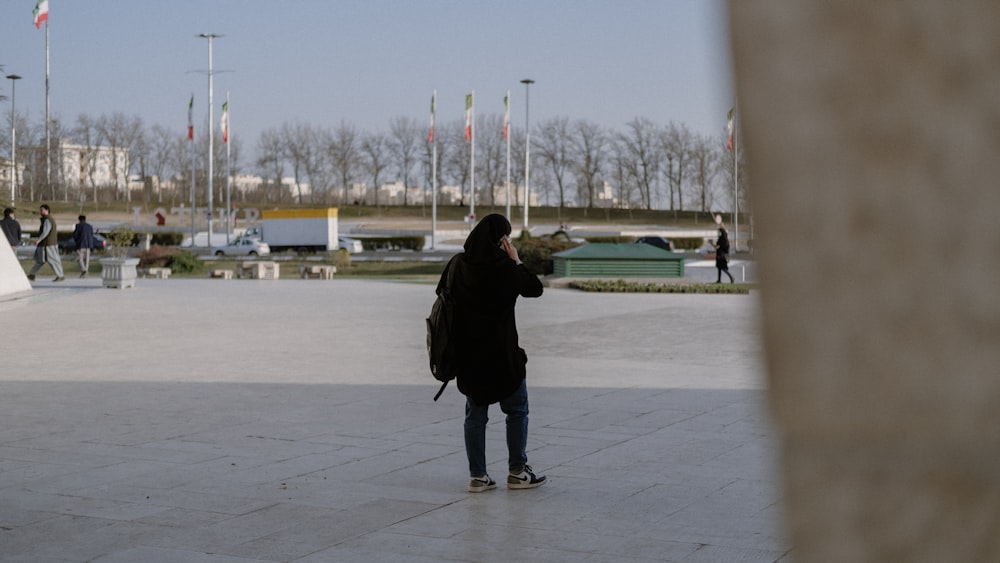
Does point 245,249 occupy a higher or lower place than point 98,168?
lower

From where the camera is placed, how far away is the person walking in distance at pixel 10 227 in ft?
72.7

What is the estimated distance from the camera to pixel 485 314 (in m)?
6.33

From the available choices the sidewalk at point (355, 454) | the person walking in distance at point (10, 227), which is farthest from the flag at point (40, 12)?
the sidewalk at point (355, 454)

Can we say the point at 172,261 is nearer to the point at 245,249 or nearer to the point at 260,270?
the point at 260,270

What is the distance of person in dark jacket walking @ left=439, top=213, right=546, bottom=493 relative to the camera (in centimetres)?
630

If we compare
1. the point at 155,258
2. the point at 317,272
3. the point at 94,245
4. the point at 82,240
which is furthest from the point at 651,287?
the point at 94,245

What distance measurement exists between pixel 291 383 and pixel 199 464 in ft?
12.0

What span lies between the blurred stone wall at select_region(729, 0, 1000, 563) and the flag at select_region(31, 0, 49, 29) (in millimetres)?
46790

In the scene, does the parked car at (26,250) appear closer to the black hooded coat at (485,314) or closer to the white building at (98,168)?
the white building at (98,168)

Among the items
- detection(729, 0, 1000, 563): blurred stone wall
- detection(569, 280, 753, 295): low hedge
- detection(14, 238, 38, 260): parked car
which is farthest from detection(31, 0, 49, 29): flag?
detection(729, 0, 1000, 563): blurred stone wall

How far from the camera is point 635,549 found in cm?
521

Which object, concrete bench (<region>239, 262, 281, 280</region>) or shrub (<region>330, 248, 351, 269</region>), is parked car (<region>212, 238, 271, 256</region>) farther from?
concrete bench (<region>239, 262, 281, 280</region>)

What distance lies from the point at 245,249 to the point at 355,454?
45264mm

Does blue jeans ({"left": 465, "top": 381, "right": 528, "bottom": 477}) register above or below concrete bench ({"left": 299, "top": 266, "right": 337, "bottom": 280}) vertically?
below
